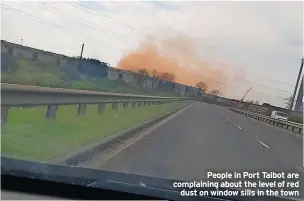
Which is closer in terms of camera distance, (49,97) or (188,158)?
(188,158)

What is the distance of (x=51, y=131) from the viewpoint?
10.1m

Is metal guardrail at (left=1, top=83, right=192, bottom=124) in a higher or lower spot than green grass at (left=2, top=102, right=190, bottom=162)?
higher

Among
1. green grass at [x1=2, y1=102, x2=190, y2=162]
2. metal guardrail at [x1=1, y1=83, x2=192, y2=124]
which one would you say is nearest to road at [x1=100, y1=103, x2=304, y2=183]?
green grass at [x1=2, y1=102, x2=190, y2=162]

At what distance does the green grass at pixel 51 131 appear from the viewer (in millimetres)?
7840

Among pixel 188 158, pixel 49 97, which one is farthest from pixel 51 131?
pixel 188 158

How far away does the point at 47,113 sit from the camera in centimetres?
1086

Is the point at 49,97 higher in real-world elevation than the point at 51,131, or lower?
higher

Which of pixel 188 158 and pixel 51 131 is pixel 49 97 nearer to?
pixel 51 131

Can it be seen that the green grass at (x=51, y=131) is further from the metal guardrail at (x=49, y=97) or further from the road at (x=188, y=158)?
the road at (x=188, y=158)

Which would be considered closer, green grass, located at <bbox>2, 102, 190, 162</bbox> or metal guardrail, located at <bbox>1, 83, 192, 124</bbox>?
green grass, located at <bbox>2, 102, 190, 162</bbox>

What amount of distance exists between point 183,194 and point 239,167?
435 cm

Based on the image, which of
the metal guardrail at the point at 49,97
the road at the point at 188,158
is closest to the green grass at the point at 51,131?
the metal guardrail at the point at 49,97

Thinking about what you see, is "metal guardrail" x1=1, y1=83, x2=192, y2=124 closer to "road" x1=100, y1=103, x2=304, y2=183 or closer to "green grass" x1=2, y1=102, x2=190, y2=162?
"green grass" x1=2, y1=102, x2=190, y2=162

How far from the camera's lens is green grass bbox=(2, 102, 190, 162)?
784cm
